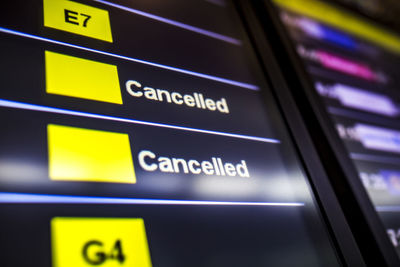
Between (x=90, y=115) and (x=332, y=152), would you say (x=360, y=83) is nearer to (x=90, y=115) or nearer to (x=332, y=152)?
(x=332, y=152)

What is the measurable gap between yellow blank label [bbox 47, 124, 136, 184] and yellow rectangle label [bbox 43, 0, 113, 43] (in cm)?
33

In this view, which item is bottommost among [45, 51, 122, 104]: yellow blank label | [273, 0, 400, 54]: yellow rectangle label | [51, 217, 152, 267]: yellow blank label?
[51, 217, 152, 267]: yellow blank label

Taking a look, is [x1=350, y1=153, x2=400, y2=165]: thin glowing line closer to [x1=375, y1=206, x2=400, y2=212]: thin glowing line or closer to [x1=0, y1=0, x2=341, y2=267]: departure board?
[x1=375, y1=206, x2=400, y2=212]: thin glowing line

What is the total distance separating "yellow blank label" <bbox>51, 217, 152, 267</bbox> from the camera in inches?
26.0

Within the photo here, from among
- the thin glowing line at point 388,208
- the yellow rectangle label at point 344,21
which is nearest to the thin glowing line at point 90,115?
the thin glowing line at point 388,208

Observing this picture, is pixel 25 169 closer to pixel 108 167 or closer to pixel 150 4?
pixel 108 167

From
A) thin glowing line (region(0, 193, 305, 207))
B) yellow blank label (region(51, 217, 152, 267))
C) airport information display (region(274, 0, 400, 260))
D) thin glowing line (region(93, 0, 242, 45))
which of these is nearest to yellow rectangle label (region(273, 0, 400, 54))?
airport information display (region(274, 0, 400, 260))

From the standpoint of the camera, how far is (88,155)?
0.79 m

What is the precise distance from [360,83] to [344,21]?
424 millimetres

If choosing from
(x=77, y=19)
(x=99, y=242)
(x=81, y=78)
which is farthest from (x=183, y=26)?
A: (x=99, y=242)

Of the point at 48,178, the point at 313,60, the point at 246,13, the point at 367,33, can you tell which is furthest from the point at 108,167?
the point at 367,33

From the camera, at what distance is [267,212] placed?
95cm

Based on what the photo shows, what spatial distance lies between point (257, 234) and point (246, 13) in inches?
35.3

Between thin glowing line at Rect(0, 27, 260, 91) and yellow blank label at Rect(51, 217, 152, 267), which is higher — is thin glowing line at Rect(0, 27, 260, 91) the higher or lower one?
A: the higher one
